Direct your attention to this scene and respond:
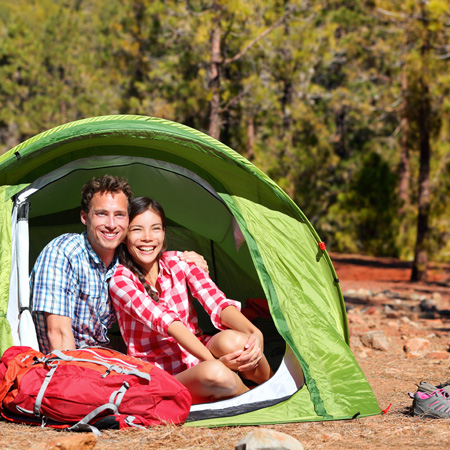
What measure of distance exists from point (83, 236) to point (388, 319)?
424 cm

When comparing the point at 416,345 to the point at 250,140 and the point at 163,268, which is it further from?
the point at 250,140

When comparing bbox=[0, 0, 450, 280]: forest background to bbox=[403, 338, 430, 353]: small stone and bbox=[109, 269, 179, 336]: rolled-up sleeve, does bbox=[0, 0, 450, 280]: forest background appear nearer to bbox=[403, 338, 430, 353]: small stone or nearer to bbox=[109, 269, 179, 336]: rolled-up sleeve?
bbox=[403, 338, 430, 353]: small stone

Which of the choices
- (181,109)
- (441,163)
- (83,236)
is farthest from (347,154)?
(83,236)

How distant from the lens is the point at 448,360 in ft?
16.4

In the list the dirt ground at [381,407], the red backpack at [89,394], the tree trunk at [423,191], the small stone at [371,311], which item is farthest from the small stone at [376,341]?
the tree trunk at [423,191]

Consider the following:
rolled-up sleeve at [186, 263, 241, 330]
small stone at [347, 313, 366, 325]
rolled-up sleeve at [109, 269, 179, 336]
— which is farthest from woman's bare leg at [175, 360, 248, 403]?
small stone at [347, 313, 366, 325]

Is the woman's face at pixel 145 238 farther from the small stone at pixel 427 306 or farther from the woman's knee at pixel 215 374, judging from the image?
the small stone at pixel 427 306

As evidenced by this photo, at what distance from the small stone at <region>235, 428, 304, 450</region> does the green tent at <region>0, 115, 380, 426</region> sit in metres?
0.56

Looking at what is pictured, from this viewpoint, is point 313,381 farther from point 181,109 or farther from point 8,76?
point 8,76

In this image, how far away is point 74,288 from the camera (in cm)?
367

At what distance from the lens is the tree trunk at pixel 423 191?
10.2m

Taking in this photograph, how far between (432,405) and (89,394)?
176cm

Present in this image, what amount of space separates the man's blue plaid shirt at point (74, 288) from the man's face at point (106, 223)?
0.06 metres

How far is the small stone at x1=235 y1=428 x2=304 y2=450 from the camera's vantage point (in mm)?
2709
